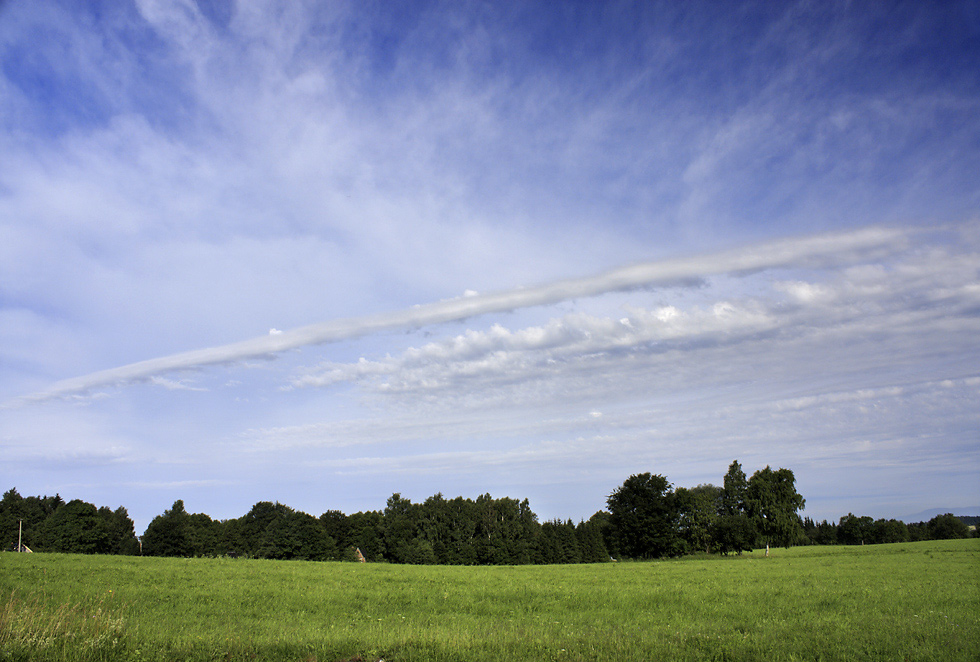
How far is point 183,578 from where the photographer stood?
80.1 ft

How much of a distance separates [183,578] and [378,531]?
2831 inches

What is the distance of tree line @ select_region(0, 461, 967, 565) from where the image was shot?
62.4m

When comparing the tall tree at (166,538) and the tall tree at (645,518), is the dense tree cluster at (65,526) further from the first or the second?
the tall tree at (645,518)

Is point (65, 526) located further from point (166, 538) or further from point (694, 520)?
point (694, 520)

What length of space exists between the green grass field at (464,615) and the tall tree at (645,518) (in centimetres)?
3102

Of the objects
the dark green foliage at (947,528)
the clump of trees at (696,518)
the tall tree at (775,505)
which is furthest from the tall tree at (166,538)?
the dark green foliage at (947,528)

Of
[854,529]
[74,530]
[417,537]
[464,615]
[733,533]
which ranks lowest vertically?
[854,529]

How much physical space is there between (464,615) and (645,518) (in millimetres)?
47837

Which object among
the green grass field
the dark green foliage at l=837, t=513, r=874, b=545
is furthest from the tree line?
the green grass field

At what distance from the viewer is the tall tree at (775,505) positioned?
210ft

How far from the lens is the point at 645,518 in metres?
60.2

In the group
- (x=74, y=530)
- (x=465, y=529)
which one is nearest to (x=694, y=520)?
(x=465, y=529)

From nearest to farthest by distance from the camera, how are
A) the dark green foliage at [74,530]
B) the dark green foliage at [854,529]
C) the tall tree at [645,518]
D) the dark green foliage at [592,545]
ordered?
1. the tall tree at [645,518]
2. the dark green foliage at [74,530]
3. the dark green foliage at [592,545]
4. the dark green foliage at [854,529]

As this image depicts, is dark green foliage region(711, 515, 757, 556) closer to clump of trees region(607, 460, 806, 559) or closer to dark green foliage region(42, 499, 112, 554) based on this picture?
clump of trees region(607, 460, 806, 559)
